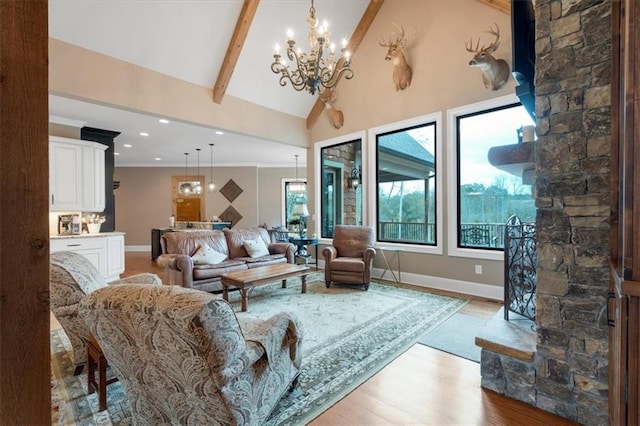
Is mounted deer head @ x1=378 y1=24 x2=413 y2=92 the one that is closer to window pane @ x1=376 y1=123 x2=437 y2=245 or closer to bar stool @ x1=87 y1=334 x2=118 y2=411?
window pane @ x1=376 y1=123 x2=437 y2=245

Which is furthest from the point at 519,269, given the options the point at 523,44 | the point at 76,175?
the point at 76,175

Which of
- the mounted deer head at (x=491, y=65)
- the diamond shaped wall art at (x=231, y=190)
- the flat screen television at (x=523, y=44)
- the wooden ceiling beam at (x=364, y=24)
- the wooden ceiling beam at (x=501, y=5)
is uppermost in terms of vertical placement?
the wooden ceiling beam at (x=364, y=24)

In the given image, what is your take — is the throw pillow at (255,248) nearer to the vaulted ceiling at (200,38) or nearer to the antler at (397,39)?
the vaulted ceiling at (200,38)

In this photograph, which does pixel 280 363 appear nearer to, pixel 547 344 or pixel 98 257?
pixel 547 344

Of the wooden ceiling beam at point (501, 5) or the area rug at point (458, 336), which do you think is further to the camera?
the wooden ceiling beam at point (501, 5)

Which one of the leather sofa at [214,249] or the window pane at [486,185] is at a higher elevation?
the window pane at [486,185]

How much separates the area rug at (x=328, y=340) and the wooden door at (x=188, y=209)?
20.9ft

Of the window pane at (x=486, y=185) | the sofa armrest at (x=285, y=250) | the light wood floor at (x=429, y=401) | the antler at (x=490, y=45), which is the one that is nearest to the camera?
the light wood floor at (x=429, y=401)

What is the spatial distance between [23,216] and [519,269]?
2.95 meters

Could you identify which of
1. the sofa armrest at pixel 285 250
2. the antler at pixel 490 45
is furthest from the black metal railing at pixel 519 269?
the sofa armrest at pixel 285 250

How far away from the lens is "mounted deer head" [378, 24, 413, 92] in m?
4.70

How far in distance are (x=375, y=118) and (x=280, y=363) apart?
4619 millimetres

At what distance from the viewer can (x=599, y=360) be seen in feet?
5.52

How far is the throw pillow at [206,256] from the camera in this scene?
4473mm
